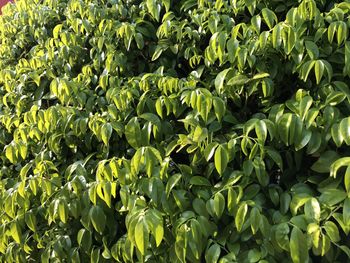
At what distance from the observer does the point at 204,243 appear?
185 centimetres

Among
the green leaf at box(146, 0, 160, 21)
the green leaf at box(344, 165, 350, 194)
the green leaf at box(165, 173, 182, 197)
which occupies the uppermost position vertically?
the green leaf at box(146, 0, 160, 21)

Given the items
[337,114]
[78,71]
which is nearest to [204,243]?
[337,114]

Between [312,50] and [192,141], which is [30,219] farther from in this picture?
[312,50]

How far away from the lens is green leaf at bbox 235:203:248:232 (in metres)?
1.76

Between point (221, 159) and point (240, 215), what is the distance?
207 mm

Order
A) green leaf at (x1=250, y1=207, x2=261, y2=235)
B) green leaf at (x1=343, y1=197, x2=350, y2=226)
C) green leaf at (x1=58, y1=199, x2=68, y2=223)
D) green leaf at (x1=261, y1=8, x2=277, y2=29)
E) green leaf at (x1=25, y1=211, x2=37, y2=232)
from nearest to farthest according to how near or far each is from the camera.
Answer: green leaf at (x1=343, y1=197, x2=350, y2=226), green leaf at (x1=250, y1=207, x2=261, y2=235), green leaf at (x1=261, y1=8, x2=277, y2=29), green leaf at (x1=58, y1=199, x2=68, y2=223), green leaf at (x1=25, y1=211, x2=37, y2=232)

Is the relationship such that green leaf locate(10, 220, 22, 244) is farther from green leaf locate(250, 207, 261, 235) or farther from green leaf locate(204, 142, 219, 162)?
green leaf locate(250, 207, 261, 235)

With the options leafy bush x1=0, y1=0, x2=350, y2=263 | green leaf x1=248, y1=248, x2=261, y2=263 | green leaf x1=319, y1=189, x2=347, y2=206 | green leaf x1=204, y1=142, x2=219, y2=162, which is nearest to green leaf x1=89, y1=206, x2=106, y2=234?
leafy bush x1=0, y1=0, x2=350, y2=263

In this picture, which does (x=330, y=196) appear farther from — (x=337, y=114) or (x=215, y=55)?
(x=215, y=55)

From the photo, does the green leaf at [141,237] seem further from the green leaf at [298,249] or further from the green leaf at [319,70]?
the green leaf at [319,70]

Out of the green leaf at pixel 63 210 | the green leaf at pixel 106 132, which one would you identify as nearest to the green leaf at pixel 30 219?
the green leaf at pixel 63 210

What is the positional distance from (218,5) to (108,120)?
2.21 feet

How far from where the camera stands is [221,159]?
184cm

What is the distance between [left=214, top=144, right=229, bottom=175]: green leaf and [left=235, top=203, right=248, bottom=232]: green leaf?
15 centimetres
